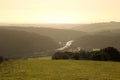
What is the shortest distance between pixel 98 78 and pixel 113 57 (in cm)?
3389

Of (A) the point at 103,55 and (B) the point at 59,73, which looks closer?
(B) the point at 59,73

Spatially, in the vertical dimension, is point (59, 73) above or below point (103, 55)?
above

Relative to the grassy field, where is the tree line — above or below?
below

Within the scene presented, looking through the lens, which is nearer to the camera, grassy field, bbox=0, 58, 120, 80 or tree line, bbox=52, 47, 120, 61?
grassy field, bbox=0, 58, 120, 80

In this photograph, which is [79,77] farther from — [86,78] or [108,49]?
[108,49]

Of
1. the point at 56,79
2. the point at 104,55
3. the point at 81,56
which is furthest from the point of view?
the point at 81,56

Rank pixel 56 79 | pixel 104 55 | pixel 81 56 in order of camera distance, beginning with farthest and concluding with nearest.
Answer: pixel 81 56 → pixel 104 55 → pixel 56 79

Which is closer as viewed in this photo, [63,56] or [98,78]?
[98,78]

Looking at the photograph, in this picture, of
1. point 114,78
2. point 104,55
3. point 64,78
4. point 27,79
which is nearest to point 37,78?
point 27,79

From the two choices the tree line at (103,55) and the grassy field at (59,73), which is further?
the tree line at (103,55)

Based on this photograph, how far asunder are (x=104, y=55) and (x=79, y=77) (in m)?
31.7

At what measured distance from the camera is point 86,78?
2817 centimetres

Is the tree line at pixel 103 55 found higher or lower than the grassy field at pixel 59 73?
lower

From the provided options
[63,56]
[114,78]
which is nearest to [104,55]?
[63,56]
